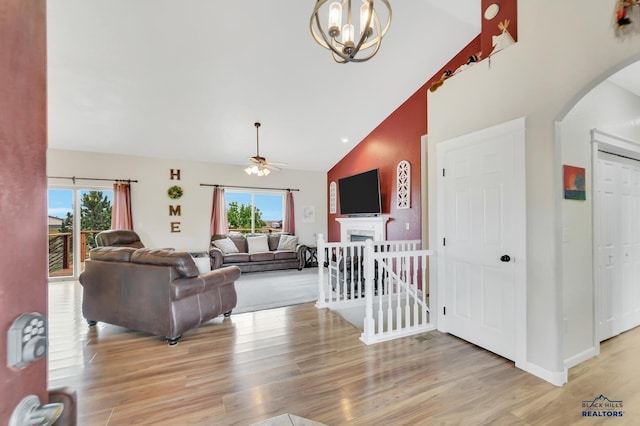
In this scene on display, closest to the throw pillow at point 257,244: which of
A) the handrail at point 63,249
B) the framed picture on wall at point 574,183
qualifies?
the handrail at point 63,249

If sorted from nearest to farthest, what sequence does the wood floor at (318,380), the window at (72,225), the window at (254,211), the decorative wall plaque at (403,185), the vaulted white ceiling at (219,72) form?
the wood floor at (318,380)
the vaulted white ceiling at (219,72)
the decorative wall plaque at (403,185)
the window at (72,225)
the window at (254,211)

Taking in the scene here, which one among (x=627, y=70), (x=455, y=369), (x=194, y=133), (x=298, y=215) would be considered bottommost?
(x=455, y=369)

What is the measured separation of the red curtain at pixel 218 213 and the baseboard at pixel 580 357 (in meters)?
6.33

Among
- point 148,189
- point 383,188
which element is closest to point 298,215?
point 383,188

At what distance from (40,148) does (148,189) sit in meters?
6.50

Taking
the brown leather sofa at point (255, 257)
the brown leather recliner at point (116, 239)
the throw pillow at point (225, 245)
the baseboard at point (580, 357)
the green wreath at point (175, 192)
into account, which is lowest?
the baseboard at point (580, 357)

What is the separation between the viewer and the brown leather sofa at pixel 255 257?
19.6 ft

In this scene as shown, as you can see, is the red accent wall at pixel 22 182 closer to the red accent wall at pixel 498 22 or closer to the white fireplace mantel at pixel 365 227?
the red accent wall at pixel 498 22

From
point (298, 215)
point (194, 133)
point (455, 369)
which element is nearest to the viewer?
point (455, 369)

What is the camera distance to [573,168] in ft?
7.61

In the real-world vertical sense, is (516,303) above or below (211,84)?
below

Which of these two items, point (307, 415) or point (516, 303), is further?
point (516, 303)

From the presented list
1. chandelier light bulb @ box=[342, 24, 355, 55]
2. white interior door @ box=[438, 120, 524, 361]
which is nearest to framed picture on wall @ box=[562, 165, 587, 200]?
white interior door @ box=[438, 120, 524, 361]

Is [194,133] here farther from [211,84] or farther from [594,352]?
[594,352]
